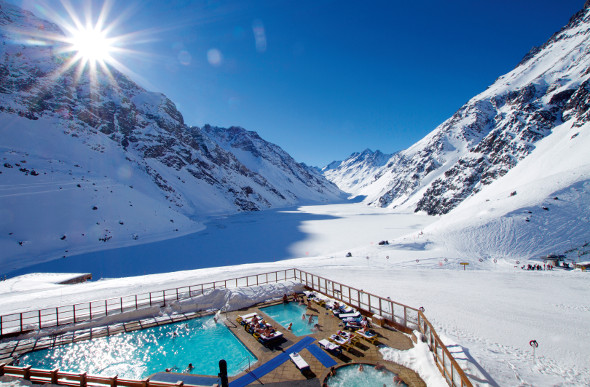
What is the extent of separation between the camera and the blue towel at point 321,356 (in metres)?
14.1

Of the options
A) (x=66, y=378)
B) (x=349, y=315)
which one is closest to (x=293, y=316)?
(x=349, y=315)

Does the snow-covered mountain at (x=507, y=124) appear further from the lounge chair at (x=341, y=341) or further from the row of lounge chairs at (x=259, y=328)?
the row of lounge chairs at (x=259, y=328)

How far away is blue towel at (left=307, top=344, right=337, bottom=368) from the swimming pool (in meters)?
0.56

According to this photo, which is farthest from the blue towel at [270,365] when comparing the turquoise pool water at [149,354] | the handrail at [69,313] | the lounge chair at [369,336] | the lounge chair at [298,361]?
the handrail at [69,313]

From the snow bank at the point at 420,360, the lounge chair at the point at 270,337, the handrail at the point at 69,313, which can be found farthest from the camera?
the handrail at the point at 69,313

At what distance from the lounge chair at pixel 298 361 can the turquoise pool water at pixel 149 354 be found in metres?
2.46

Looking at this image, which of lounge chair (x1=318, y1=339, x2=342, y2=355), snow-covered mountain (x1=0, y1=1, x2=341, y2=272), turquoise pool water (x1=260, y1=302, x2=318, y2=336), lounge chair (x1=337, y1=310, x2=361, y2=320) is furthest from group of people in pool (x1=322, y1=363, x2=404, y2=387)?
snow-covered mountain (x1=0, y1=1, x2=341, y2=272)

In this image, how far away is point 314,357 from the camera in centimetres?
1473

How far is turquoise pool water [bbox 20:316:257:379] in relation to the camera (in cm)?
1515

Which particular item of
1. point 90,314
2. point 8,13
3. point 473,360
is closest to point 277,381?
point 473,360

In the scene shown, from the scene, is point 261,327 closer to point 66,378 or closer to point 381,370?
point 381,370

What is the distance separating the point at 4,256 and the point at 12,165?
2697 cm

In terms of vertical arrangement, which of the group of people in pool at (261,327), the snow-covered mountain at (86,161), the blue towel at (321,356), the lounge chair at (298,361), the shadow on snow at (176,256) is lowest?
the blue towel at (321,356)

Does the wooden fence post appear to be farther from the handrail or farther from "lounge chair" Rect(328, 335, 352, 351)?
"lounge chair" Rect(328, 335, 352, 351)
